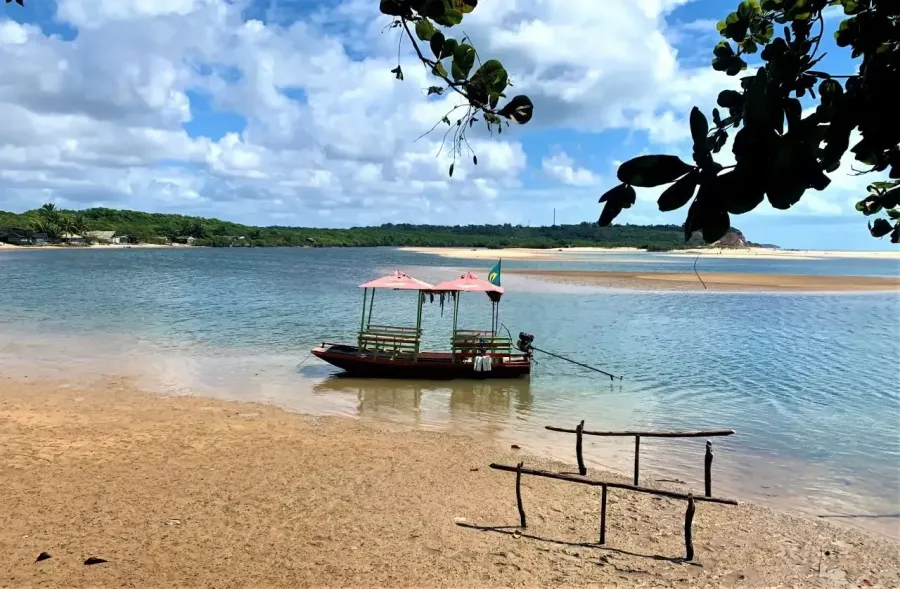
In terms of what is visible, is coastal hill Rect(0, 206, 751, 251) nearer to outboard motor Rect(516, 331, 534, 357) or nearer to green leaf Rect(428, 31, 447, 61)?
outboard motor Rect(516, 331, 534, 357)

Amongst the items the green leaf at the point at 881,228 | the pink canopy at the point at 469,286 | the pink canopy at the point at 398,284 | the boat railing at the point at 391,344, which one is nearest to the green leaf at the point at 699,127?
the green leaf at the point at 881,228

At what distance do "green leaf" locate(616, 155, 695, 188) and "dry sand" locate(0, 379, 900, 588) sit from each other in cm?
575

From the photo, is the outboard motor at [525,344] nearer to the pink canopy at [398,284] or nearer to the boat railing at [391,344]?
the boat railing at [391,344]

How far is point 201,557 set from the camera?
670 centimetres

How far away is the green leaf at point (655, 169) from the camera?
4.85 feet

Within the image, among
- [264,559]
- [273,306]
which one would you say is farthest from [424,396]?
[273,306]

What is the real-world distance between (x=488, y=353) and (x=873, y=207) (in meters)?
14.1

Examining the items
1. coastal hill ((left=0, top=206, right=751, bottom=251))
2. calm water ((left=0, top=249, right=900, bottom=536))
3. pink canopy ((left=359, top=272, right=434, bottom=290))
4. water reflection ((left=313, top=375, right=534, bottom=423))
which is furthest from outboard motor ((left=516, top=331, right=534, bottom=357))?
coastal hill ((left=0, top=206, right=751, bottom=251))

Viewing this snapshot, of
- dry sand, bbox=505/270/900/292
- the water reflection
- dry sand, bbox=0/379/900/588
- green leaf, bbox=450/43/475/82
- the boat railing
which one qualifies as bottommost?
the water reflection

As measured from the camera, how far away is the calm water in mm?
11312

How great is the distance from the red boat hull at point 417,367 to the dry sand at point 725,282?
28878mm

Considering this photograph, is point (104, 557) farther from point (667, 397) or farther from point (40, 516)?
point (667, 397)

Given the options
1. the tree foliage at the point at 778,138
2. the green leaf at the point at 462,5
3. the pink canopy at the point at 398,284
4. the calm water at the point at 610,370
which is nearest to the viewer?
the tree foliage at the point at 778,138

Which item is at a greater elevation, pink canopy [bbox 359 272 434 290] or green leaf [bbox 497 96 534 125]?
green leaf [bbox 497 96 534 125]
